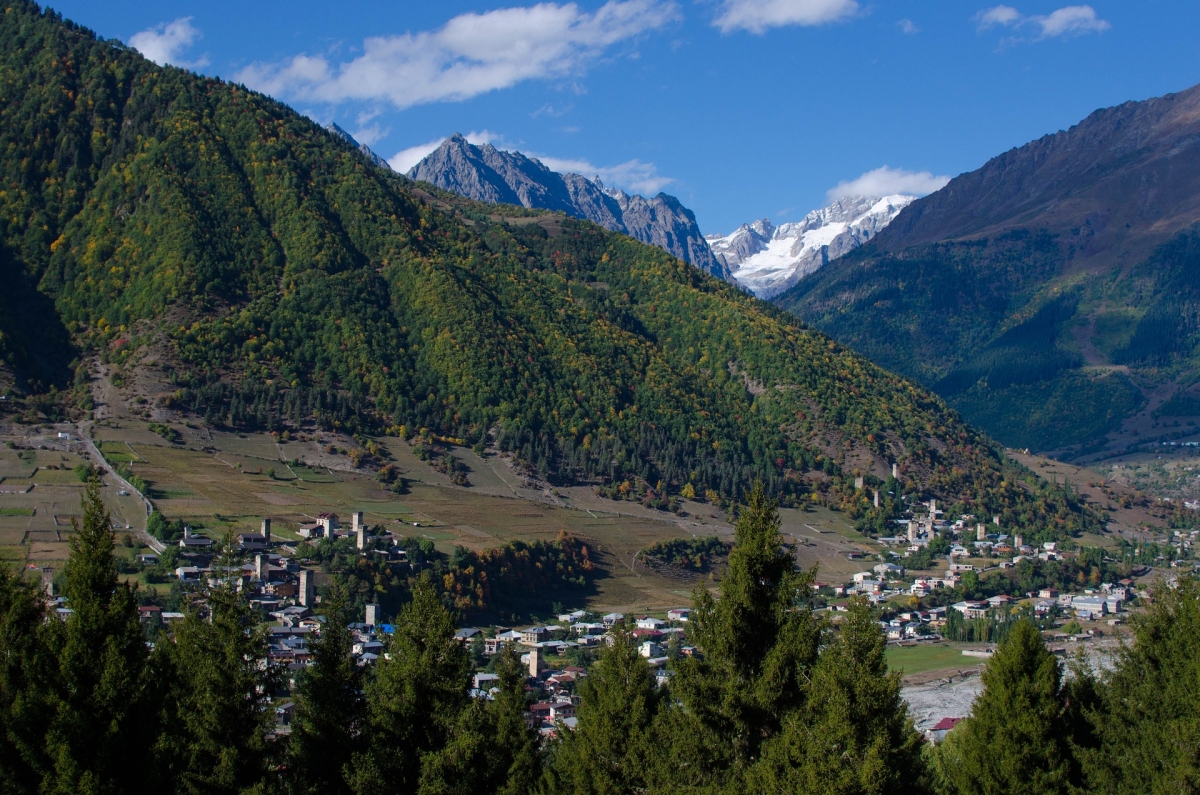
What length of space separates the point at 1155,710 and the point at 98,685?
2593cm

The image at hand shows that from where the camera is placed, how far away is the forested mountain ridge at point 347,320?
142000 millimetres

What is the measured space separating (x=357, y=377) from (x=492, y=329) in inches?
872

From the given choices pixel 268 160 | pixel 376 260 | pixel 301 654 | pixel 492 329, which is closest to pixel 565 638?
pixel 301 654

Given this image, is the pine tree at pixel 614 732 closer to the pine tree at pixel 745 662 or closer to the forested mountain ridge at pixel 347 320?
the pine tree at pixel 745 662

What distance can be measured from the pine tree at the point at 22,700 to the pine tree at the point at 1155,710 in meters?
24.7

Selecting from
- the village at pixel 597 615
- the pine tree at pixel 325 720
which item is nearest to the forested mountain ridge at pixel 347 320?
the village at pixel 597 615

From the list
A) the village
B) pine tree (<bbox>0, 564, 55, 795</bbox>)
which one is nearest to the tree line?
pine tree (<bbox>0, 564, 55, 795</bbox>)

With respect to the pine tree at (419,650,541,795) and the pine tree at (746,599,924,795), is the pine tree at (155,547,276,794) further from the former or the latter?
the pine tree at (746,599,924,795)

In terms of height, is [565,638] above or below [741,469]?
below

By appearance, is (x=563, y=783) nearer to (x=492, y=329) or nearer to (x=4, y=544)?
(x=4, y=544)

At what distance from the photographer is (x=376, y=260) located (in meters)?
173

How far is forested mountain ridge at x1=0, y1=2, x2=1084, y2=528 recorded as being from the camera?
142m

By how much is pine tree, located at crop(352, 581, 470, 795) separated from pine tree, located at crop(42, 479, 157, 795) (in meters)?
5.31

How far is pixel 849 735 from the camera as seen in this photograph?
2212cm
